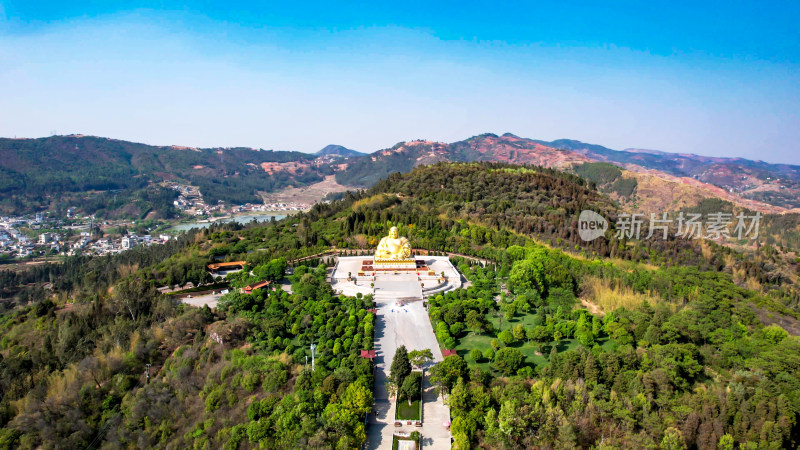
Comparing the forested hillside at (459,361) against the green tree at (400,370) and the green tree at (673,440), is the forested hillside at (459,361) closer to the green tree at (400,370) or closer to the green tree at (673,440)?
the green tree at (673,440)

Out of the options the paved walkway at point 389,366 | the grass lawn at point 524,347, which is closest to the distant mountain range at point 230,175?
the grass lawn at point 524,347

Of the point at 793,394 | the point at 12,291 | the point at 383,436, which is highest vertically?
the point at 793,394

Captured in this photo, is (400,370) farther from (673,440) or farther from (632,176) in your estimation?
(632,176)

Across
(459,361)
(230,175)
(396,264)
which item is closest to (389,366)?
(459,361)

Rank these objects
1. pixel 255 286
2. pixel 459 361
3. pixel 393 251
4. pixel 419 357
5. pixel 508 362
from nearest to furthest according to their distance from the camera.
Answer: pixel 459 361, pixel 508 362, pixel 419 357, pixel 255 286, pixel 393 251

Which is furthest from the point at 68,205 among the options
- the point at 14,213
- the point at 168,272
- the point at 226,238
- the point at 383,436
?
the point at 383,436

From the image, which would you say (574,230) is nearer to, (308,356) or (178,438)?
(308,356)

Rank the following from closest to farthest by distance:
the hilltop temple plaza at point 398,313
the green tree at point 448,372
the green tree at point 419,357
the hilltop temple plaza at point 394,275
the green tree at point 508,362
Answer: the hilltop temple plaza at point 398,313 → the green tree at point 448,372 → the green tree at point 508,362 → the green tree at point 419,357 → the hilltop temple plaza at point 394,275

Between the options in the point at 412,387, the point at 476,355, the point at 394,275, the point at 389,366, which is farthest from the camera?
the point at 394,275
